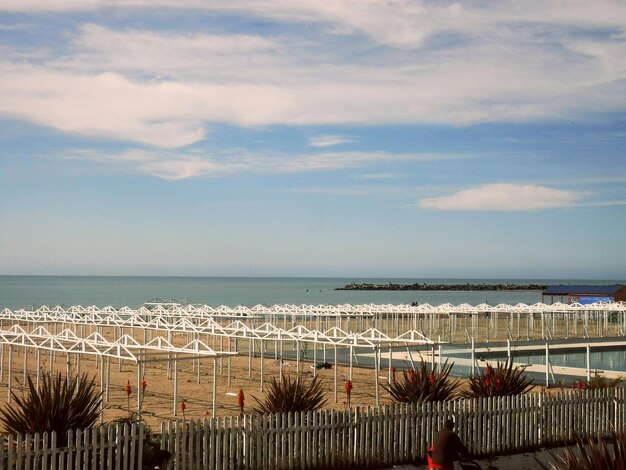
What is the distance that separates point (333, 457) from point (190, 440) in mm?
2528

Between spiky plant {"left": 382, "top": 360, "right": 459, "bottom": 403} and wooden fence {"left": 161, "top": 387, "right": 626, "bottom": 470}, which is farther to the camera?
spiky plant {"left": 382, "top": 360, "right": 459, "bottom": 403}

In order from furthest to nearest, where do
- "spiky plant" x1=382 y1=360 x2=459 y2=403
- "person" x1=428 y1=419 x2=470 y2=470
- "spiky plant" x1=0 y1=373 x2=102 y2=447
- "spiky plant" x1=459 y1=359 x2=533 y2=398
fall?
"spiky plant" x1=459 y1=359 x2=533 y2=398, "spiky plant" x1=382 y1=360 x2=459 y2=403, "spiky plant" x1=0 y1=373 x2=102 y2=447, "person" x1=428 y1=419 x2=470 y2=470

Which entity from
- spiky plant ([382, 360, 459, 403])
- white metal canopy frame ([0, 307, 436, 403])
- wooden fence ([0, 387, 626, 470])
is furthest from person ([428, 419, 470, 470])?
white metal canopy frame ([0, 307, 436, 403])

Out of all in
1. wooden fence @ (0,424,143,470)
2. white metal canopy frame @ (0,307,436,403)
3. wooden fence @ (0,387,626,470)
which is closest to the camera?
wooden fence @ (0,424,143,470)

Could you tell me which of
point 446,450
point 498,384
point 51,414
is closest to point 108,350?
point 51,414

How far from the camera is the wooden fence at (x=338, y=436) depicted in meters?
10.3

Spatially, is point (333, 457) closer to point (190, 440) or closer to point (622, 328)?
point (190, 440)

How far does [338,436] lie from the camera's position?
12.6 meters

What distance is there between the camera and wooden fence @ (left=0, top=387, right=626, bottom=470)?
33.8 feet

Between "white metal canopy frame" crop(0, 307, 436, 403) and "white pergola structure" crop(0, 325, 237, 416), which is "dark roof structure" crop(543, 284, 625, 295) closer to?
"white metal canopy frame" crop(0, 307, 436, 403)

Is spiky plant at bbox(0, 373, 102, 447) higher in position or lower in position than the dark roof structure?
lower

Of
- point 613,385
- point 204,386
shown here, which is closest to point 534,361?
point 204,386

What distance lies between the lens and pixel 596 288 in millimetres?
80562

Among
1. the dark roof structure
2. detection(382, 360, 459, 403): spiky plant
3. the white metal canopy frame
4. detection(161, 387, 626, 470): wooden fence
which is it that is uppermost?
the dark roof structure
